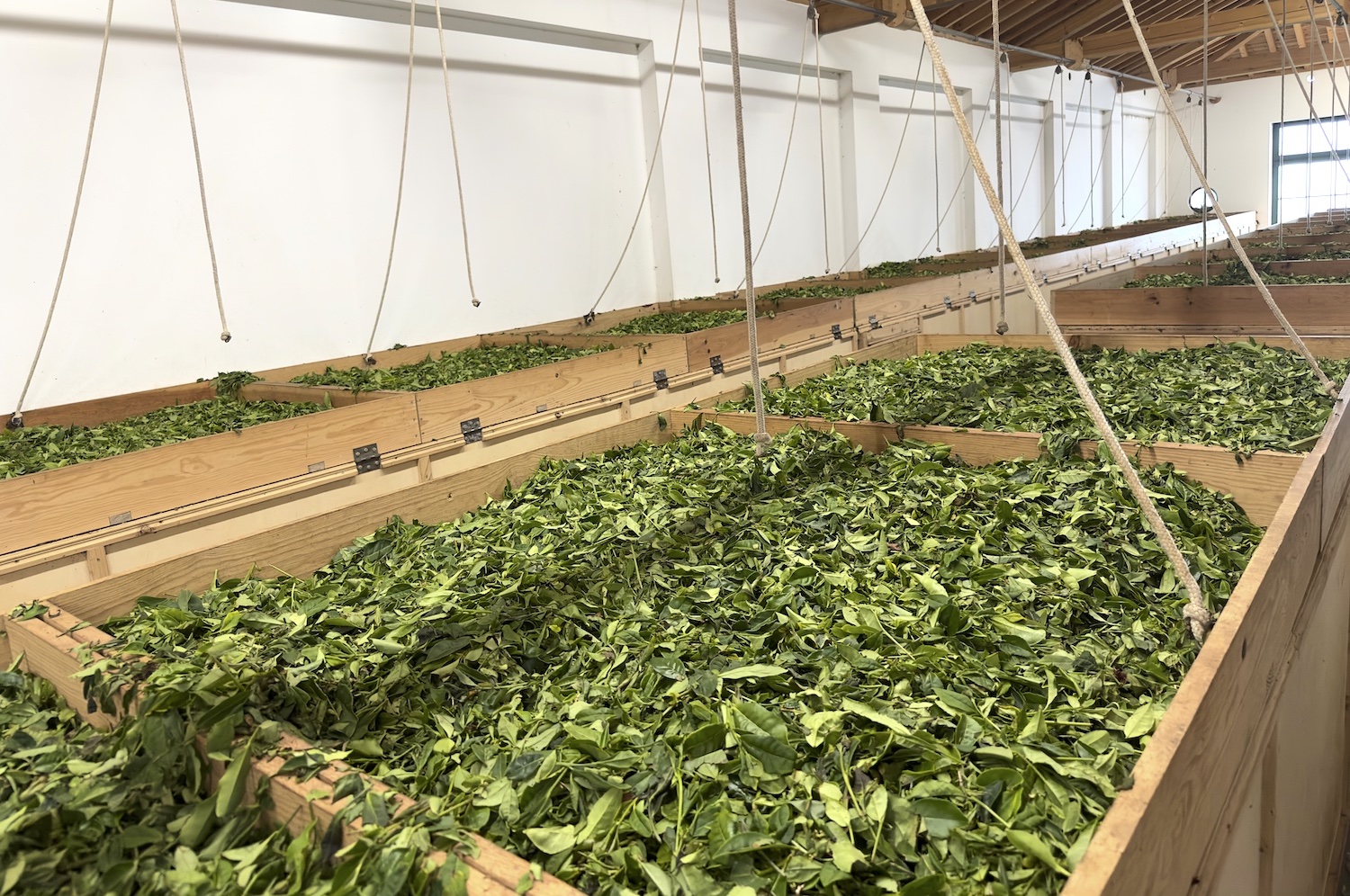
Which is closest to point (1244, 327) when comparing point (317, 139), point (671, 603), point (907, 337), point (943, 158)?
point (907, 337)

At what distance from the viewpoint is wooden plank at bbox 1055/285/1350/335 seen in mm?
4414

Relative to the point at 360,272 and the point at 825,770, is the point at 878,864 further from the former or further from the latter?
the point at 360,272

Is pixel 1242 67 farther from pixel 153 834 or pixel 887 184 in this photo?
pixel 153 834

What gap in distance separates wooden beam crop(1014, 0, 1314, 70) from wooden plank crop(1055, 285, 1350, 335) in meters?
5.31

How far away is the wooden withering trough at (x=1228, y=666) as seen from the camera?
110cm

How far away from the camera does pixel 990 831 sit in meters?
1.12

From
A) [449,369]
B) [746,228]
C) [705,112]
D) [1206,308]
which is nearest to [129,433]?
[449,369]

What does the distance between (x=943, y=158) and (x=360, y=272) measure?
7332 mm

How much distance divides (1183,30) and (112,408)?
10.4 metres

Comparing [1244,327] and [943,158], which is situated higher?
[943,158]

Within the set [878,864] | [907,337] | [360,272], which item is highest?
[360,272]

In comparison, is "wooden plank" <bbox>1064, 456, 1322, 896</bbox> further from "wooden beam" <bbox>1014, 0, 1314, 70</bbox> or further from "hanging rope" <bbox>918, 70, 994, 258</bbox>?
"wooden beam" <bbox>1014, 0, 1314, 70</bbox>

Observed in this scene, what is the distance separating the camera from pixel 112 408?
3.51 m

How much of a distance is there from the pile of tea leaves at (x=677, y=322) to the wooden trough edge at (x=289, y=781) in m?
3.12
